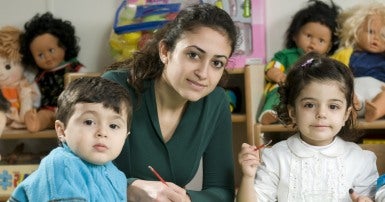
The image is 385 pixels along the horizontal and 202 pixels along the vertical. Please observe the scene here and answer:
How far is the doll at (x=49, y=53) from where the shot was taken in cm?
270

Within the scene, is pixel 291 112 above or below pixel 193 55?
below

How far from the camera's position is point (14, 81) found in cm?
276

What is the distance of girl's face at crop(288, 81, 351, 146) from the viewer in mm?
1334

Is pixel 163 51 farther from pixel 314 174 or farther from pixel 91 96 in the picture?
pixel 314 174

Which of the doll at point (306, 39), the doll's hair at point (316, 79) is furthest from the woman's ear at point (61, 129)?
the doll at point (306, 39)

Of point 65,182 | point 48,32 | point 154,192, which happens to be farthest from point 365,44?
point 65,182

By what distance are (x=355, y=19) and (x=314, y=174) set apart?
3.90 ft

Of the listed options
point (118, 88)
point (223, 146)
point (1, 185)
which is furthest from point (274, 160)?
point (1, 185)

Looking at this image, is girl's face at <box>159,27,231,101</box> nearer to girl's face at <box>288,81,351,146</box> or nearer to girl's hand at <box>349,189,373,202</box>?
girl's face at <box>288,81,351,146</box>

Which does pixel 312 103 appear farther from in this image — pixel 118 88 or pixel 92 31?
pixel 92 31

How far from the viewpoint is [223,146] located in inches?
58.4

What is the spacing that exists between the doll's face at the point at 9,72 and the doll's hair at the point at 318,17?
139cm

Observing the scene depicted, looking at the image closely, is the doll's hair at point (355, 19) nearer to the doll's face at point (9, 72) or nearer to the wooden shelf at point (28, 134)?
the wooden shelf at point (28, 134)

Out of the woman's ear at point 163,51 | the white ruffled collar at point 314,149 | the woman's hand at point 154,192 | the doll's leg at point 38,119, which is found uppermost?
the woman's ear at point 163,51
